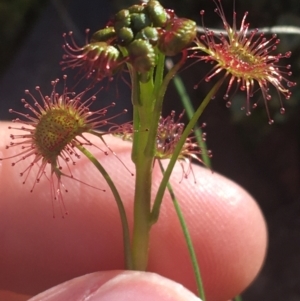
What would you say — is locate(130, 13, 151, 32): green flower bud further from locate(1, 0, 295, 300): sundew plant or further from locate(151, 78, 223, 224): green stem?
locate(151, 78, 223, 224): green stem

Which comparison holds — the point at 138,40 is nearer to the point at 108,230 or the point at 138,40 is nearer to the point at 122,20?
the point at 122,20

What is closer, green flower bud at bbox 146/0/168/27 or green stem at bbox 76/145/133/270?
green flower bud at bbox 146/0/168/27

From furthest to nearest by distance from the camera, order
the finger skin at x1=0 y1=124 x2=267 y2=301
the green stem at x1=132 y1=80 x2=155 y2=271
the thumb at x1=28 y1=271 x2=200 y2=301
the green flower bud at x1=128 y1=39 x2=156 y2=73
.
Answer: the finger skin at x1=0 y1=124 x2=267 y2=301
the thumb at x1=28 y1=271 x2=200 y2=301
the green stem at x1=132 y1=80 x2=155 y2=271
the green flower bud at x1=128 y1=39 x2=156 y2=73

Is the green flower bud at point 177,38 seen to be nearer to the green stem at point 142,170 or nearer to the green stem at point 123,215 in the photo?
the green stem at point 142,170

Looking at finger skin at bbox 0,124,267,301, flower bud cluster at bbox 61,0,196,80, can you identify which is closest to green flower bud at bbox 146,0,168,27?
flower bud cluster at bbox 61,0,196,80

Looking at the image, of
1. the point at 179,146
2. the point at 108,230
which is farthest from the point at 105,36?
the point at 108,230

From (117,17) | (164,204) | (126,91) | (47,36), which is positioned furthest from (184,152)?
(47,36)

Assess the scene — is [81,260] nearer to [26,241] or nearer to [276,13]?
[26,241]
